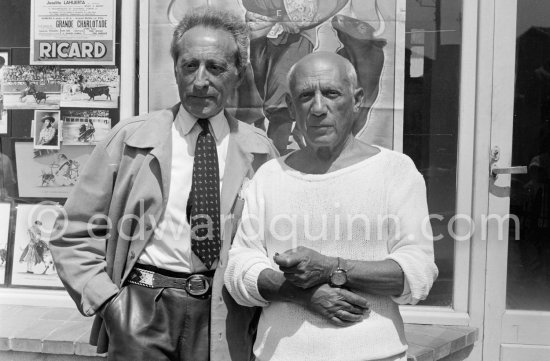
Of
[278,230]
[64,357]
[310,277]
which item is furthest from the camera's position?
[64,357]

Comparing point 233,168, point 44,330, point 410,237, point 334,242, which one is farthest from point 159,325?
point 44,330

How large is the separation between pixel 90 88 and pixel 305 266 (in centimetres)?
236

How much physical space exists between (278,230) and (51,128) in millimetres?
2251

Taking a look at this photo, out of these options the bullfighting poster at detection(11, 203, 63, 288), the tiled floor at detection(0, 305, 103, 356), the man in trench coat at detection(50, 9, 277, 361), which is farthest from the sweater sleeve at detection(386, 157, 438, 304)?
the bullfighting poster at detection(11, 203, 63, 288)

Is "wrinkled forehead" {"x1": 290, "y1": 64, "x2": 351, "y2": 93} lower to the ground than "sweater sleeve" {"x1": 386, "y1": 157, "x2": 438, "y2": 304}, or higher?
higher

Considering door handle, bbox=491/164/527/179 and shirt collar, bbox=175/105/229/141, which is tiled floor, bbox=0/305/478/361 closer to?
door handle, bbox=491/164/527/179

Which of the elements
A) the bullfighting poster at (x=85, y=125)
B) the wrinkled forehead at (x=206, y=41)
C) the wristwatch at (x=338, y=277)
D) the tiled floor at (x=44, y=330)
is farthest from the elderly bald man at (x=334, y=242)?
the bullfighting poster at (x=85, y=125)

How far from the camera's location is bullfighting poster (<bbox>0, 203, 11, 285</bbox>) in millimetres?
3650

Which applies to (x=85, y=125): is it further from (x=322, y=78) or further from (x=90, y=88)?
(x=322, y=78)

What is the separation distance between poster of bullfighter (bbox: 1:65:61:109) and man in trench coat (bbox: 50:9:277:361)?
157 cm

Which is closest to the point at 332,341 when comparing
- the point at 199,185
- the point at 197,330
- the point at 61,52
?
the point at 197,330

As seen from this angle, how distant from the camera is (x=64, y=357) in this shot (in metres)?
3.15

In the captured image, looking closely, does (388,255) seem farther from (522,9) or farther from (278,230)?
(522,9)

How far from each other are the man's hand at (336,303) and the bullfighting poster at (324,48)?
173 cm
